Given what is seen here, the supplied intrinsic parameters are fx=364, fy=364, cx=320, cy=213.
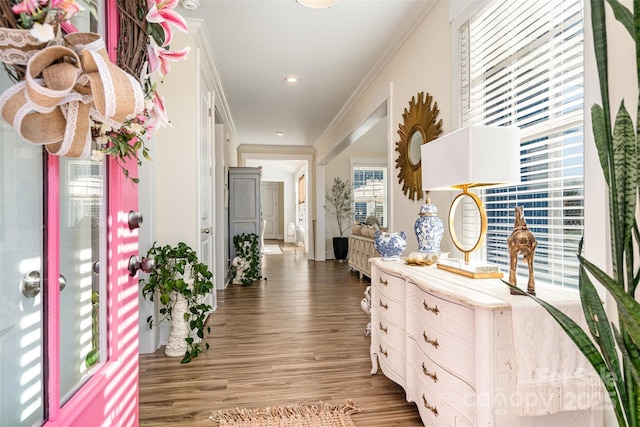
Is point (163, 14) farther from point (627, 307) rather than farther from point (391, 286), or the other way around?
point (391, 286)

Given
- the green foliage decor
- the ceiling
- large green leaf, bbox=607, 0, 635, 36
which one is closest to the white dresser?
large green leaf, bbox=607, 0, 635, 36

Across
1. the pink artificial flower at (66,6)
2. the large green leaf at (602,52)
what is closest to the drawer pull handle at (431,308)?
the large green leaf at (602,52)

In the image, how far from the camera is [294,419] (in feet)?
6.16

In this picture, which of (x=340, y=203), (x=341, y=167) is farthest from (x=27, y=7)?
(x=341, y=167)

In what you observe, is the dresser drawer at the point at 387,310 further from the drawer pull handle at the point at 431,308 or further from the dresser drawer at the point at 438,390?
the drawer pull handle at the point at 431,308

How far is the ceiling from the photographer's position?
2.81m

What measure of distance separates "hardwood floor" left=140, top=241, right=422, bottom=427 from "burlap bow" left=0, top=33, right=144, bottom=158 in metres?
1.68

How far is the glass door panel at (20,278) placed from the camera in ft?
2.22

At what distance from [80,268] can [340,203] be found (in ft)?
26.0

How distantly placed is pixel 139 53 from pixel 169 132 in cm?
233

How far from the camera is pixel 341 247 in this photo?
8398mm

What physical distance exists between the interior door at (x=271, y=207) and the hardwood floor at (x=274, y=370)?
11007mm

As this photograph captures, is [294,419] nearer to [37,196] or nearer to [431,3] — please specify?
[37,196]

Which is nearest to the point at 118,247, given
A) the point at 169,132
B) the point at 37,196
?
the point at 37,196
